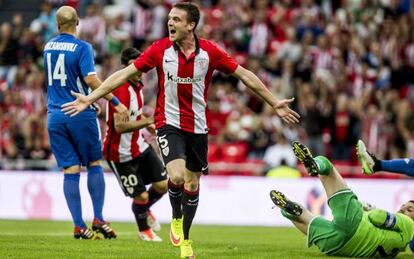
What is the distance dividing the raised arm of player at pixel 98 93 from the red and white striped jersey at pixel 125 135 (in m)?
3.33

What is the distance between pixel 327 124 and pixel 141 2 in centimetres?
651

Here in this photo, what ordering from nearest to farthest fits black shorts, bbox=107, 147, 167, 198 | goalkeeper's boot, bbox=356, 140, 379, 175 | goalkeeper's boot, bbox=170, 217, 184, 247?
goalkeeper's boot, bbox=170, 217, 184, 247
goalkeeper's boot, bbox=356, 140, 379, 175
black shorts, bbox=107, 147, 167, 198

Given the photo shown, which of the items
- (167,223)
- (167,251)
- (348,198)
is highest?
(348,198)

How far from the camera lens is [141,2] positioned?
27.7m

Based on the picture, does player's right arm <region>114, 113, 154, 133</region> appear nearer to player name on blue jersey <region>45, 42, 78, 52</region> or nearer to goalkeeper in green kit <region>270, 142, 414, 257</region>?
player name on blue jersey <region>45, 42, 78, 52</region>

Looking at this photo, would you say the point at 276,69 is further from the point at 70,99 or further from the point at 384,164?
the point at 384,164

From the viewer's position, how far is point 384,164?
12.9m

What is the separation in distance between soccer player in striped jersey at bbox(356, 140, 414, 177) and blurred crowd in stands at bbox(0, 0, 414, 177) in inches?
410

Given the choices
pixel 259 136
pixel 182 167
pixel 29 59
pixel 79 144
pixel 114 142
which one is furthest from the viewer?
pixel 29 59

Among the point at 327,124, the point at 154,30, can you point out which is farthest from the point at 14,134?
the point at 327,124

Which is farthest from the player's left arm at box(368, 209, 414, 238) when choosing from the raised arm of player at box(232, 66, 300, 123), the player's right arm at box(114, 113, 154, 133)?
the player's right arm at box(114, 113, 154, 133)

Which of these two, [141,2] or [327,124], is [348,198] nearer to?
[327,124]

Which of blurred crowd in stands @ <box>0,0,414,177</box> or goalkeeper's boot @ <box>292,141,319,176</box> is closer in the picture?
goalkeeper's boot @ <box>292,141,319,176</box>

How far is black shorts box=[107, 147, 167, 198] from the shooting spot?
15000 mm
